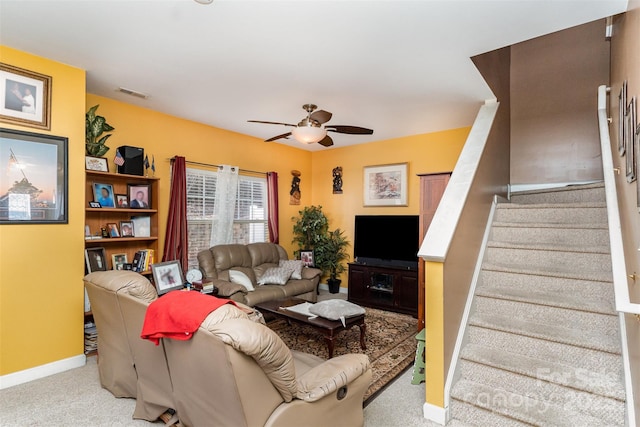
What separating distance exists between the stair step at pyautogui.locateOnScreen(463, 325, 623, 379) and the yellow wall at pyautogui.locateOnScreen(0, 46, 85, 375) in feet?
11.4

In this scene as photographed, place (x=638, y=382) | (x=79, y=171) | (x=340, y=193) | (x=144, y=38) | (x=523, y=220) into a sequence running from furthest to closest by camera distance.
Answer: (x=340, y=193) < (x=523, y=220) < (x=79, y=171) < (x=144, y=38) < (x=638, y=382)

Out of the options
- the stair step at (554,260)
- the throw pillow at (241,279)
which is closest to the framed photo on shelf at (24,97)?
the throw pillow at (241,279)

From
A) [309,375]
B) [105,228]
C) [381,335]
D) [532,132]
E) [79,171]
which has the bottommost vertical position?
[381,335]

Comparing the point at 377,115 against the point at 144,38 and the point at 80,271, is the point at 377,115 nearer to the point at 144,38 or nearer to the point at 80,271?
the point at 144,38

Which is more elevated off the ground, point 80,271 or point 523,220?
point 523,220

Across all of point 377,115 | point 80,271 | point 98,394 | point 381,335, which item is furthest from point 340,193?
point 98,394

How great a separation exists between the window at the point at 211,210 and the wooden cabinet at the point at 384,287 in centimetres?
173

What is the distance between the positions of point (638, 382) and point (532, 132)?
12.2ft

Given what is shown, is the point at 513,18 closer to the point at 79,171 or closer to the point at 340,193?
the point at 79,171

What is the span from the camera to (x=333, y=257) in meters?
6.05

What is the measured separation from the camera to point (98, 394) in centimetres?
258

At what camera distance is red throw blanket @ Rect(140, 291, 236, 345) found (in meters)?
1.53

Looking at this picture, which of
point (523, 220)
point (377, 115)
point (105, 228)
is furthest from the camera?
point (377, 115)

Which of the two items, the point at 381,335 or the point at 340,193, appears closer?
the point at 381,335
